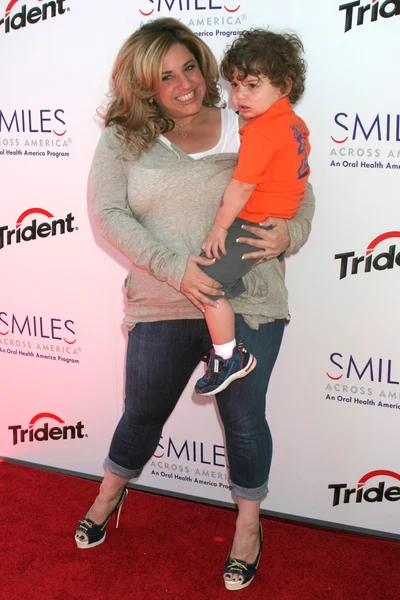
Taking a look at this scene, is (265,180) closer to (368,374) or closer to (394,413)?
(368,374)

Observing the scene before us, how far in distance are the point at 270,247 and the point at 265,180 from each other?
19 cm

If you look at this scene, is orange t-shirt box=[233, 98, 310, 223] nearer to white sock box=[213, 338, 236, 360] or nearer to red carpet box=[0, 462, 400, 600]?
white sock box=[213, 338, 236, 360]

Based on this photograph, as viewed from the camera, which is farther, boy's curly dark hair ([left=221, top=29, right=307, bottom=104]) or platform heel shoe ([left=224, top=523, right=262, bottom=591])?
platform heel shoe ([left=224, top=523, right=262, bottom=591])

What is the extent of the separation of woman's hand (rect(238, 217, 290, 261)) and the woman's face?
411 mm

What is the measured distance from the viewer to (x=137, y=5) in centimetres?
211

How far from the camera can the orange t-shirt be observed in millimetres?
1584

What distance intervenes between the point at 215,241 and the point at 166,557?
1203mm

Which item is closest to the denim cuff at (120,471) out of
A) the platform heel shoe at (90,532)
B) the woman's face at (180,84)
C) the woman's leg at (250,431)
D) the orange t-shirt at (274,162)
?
the platform heel shoe at (90,532)

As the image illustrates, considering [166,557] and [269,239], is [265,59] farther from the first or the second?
[166,557]

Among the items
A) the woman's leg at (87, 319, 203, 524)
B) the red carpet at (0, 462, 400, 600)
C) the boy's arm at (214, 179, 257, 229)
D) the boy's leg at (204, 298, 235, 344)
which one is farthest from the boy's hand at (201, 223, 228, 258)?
the red carpet at (0, 462, 400, 600)

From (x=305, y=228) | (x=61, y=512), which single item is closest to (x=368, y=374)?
(x=305, y=228)

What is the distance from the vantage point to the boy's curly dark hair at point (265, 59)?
157 centimetres

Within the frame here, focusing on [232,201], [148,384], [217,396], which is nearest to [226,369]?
[217,396]

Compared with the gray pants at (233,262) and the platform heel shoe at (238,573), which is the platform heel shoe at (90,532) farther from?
the gray pants at (233,262)
